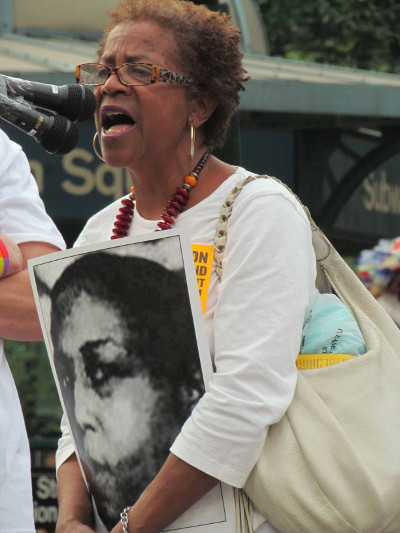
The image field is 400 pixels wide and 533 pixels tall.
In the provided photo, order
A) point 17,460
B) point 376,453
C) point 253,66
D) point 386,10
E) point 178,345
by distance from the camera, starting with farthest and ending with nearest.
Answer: point 386,10
point 253,66
point 17,460
point 178,345
point 376,453

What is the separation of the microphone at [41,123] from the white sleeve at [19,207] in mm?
558

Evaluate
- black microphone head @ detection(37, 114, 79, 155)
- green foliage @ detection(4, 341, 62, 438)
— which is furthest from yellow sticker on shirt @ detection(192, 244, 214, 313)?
green foliage @ detection(4, 341, 62, 438)

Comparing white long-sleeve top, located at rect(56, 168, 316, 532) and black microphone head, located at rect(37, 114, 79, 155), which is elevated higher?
black microphone head, located at rect(37, 114, 79, 155)

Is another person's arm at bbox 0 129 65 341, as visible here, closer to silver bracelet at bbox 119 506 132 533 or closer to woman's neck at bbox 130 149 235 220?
woman's neck at bbox 130 149 235 220

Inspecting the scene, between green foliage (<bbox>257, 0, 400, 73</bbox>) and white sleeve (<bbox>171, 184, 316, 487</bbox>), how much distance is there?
1244cm

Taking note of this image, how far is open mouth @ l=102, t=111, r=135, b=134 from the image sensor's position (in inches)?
95.3

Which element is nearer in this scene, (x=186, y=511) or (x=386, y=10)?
(x=186, y=511)

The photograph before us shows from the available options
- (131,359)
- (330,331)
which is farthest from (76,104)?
(330,331)

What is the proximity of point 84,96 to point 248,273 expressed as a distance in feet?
1.71

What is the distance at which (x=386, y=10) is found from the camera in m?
14.5

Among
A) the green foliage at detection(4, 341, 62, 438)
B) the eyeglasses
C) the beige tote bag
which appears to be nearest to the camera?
the beige tote bag

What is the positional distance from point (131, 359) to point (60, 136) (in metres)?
0.52

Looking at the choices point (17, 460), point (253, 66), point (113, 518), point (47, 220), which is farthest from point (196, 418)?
point (253, 66)

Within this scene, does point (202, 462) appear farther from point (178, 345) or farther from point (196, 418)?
point (178, 345)
